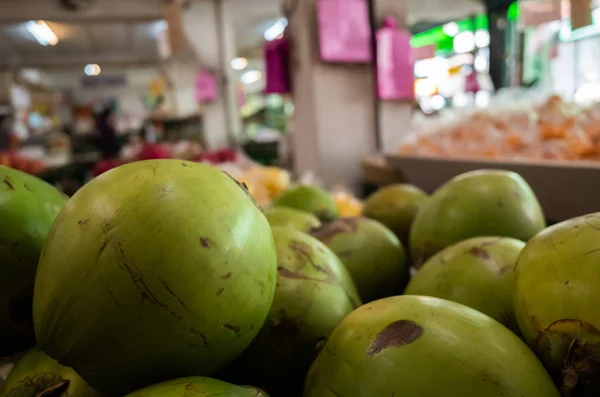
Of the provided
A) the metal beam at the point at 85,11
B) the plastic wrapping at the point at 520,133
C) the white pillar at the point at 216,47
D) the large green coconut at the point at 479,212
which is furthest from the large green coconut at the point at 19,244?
the metal beam at the point at 85,11

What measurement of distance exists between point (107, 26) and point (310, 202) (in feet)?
39.1

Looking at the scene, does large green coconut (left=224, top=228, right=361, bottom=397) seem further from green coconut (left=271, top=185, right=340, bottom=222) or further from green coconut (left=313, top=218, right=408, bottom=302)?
green coconut (left=271, top=185, right=340, bottom=222)

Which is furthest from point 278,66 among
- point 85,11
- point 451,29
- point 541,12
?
point 451,29

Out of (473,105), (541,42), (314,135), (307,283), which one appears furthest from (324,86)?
(541,42)

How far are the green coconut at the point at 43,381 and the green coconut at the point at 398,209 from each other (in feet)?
3.06

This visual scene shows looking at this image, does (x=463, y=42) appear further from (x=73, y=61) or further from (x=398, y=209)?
(x=73, y=61)

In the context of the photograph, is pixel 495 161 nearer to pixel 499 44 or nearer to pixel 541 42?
pixel 499 44

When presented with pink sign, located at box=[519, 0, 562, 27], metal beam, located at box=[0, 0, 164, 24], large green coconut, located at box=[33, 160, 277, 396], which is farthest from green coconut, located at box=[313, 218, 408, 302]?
metal beam, located at box=[0, 0, 164, 24]

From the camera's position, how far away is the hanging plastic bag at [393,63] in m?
3.35

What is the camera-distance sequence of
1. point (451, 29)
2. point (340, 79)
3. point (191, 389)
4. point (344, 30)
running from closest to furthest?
1. point (191, 389)
2. point (344, 30)
3. point (340, 79)
4. point (451, 29)

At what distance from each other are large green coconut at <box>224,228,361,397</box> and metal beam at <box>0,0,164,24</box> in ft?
26.7

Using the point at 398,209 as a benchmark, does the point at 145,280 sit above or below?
above

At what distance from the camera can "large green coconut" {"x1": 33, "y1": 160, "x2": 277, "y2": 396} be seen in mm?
514

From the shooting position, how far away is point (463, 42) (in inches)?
365
